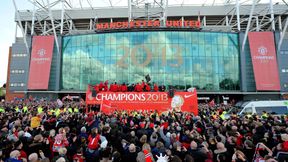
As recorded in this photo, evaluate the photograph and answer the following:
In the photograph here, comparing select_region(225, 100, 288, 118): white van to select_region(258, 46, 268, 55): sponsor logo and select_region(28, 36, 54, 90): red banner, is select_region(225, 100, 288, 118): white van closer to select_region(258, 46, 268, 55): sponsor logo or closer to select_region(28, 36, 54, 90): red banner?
select_region(258, 46, 268, 55): sponsor logo

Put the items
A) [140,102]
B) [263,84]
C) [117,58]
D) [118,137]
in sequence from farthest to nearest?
[117,58] < [263,84] < [140,102] < [118,137]

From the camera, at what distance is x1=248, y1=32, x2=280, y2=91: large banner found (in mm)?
45188

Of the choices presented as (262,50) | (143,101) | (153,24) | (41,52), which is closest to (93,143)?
(143,101)

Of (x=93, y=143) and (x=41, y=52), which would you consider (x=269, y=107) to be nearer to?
(x=93, y=143)

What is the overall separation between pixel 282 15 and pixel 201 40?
97.1 feet

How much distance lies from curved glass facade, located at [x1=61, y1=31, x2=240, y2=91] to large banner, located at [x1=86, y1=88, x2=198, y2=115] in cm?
2906

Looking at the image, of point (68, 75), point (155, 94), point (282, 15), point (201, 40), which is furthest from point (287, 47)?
point (68, 75)

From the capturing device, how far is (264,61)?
46.0m

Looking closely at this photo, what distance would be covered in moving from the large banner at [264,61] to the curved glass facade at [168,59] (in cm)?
375

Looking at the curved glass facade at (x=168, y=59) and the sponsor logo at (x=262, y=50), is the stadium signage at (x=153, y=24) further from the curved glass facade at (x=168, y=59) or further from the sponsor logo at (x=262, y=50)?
the sponsor logo at (x=262, y=50)

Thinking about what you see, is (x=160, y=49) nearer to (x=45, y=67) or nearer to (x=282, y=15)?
(x=45, y=67)

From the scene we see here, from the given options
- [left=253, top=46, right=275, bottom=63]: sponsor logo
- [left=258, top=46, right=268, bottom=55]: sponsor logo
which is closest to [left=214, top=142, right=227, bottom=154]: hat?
[left=253, top=46, right=275, bottom=63]: sponsor logo

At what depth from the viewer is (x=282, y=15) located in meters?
58.5

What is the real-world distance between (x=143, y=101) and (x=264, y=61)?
3951 cm
